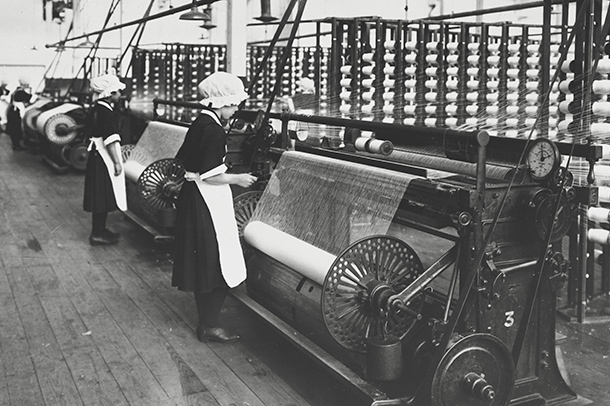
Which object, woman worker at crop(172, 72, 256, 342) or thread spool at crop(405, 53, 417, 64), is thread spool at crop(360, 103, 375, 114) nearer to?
thread spool at crop(405, 53, 417, 64)

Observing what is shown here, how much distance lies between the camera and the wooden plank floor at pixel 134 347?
2922mm

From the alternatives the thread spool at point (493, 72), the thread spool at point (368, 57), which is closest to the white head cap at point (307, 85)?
the thread spool at point (368, 57)

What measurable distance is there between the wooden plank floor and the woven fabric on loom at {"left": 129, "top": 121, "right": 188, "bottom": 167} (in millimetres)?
772

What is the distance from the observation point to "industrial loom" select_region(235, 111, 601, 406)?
96.6 inches

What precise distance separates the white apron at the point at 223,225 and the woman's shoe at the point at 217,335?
0.24 metres

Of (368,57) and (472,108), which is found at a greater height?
(368,57)

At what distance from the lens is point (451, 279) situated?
2.49 m

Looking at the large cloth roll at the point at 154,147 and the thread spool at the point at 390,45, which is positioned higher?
the thread spool at the point at 390,45

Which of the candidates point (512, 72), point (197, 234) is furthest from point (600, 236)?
point (512, 72)

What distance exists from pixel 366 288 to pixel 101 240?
11.6 ft

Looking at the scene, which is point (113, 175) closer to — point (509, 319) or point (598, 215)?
point (598, 215)

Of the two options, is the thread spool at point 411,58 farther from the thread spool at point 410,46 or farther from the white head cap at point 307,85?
the white head cap at point 307,85

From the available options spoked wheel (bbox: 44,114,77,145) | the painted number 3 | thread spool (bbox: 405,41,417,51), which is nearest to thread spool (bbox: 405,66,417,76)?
thread spool (bbox: 405,41,417,51)

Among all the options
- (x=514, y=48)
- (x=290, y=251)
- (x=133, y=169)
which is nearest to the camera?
(x=290, y=251)
